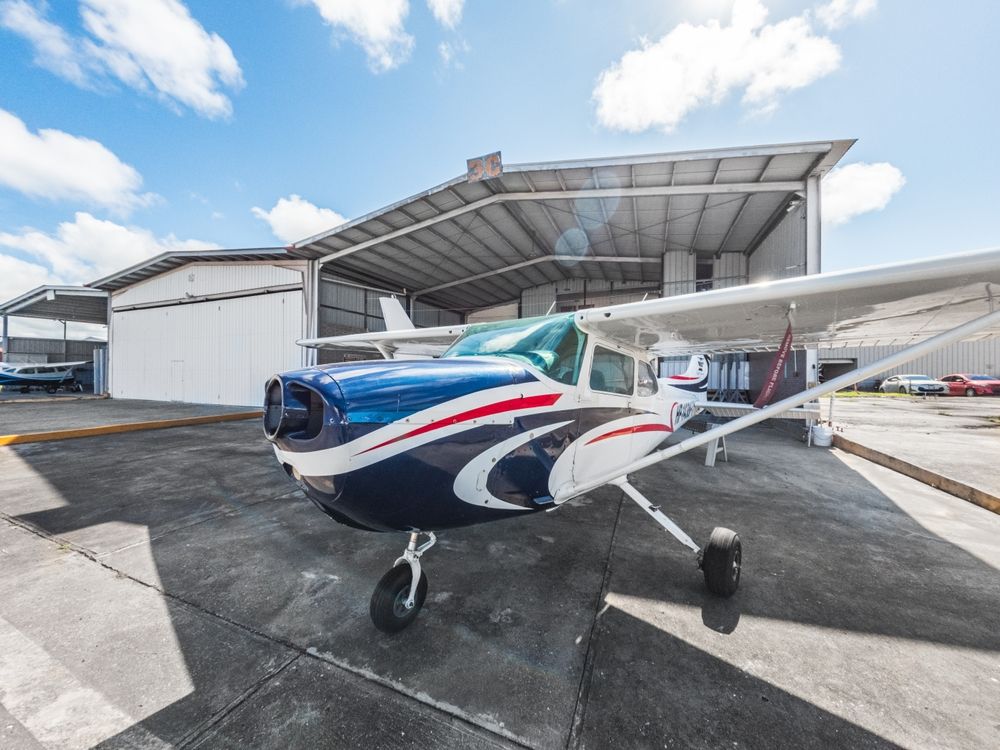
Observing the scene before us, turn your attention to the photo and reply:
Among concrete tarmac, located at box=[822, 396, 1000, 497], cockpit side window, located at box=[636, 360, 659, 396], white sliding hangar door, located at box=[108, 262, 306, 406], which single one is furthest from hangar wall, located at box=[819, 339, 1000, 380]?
white sliding hangar door, located at box=[108, 262, 306, 406]

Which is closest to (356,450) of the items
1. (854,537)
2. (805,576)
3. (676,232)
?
(805,576)

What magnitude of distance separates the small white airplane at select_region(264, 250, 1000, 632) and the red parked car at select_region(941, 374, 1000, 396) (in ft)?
106

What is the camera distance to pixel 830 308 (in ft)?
8.80

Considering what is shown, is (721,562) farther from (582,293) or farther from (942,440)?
(582,293)

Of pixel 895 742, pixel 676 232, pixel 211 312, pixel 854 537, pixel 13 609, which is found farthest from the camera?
pixel 211 312

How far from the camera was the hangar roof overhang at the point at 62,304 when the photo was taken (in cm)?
1956

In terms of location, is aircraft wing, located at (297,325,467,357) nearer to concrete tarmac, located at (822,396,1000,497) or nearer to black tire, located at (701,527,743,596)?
black tire, located at (701,527,743,596)

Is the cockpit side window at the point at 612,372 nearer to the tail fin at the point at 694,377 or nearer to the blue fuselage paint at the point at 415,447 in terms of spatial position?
the blue fuselage paint at the point at 415,447

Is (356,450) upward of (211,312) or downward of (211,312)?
downward

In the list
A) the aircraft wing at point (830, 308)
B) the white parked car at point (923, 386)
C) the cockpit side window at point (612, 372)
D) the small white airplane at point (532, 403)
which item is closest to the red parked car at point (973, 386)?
the white parked car at point (923, 386)

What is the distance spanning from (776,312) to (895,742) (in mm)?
2480

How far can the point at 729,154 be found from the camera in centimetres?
783

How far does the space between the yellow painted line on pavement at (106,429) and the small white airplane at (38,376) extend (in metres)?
22.1

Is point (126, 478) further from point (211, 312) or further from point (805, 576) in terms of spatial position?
point (211, 312)
